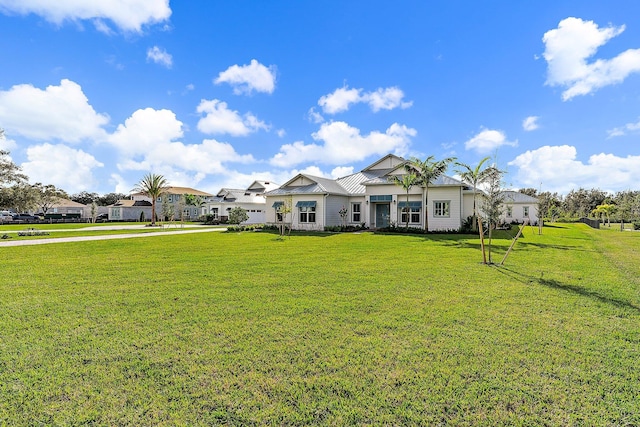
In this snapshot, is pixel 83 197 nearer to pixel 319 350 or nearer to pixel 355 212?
pixel 355 212

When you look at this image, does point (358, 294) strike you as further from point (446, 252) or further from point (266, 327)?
point (446, 252)

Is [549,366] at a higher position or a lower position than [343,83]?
lower

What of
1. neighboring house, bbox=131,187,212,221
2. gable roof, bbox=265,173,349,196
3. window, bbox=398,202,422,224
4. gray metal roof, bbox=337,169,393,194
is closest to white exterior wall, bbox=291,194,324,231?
gable roof, bbox=265,173,349,196

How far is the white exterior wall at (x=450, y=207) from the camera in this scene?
76.4ft

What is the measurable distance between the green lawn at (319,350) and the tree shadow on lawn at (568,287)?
0.21 feet

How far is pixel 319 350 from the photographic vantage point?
4.03 m

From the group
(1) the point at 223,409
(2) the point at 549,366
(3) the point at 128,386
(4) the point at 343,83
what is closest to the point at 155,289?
(3) the point at 128,386

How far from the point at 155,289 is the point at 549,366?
23.3 ft

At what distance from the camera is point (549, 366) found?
145 inches

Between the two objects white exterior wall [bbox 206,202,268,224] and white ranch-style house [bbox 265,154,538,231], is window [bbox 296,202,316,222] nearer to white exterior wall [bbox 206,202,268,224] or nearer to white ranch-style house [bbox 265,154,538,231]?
white ranch-style house [bbox 265,154,538,231]

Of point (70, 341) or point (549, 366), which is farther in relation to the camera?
point (70, 341)

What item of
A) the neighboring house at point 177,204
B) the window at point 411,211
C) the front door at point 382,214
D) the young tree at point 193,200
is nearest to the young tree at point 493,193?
the window at point 411,211

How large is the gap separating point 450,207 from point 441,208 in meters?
0.63

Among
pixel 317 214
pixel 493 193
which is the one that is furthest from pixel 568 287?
pixel 317 214
